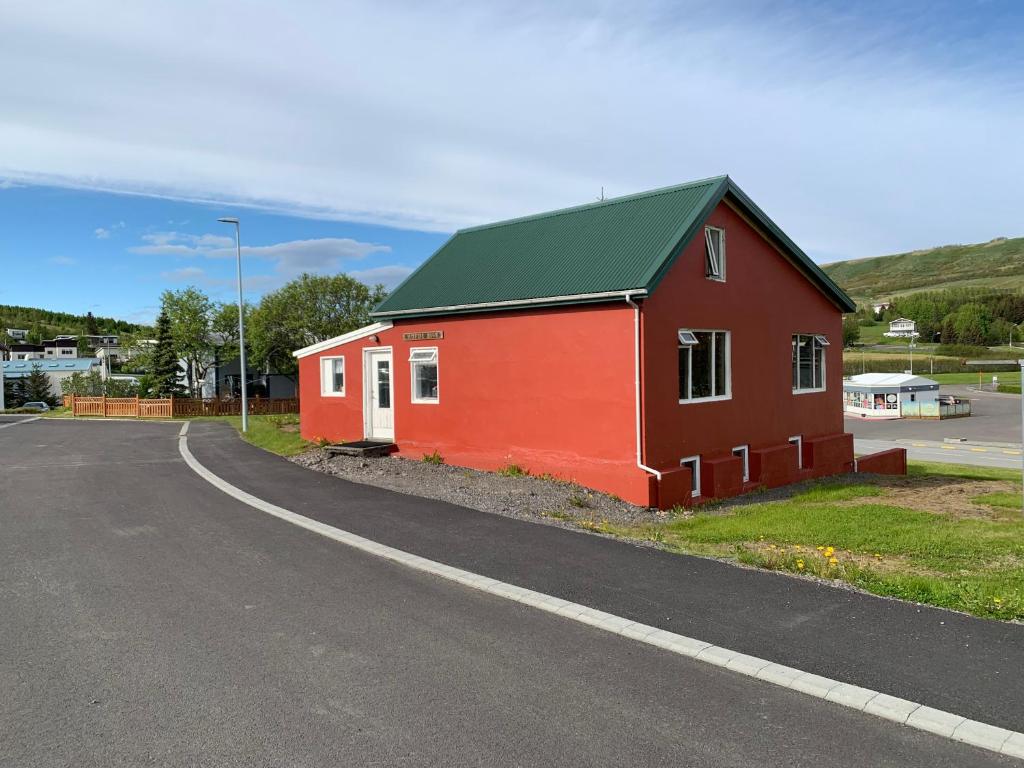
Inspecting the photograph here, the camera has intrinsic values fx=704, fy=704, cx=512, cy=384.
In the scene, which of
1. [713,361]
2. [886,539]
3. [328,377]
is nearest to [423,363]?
[328,377]

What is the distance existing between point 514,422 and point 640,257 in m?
4.25

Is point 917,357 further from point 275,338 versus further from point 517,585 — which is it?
point 517,585

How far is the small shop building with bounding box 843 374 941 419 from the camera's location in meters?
55.3

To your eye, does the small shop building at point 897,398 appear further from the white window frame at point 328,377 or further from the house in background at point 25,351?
the house in background at point 25,351

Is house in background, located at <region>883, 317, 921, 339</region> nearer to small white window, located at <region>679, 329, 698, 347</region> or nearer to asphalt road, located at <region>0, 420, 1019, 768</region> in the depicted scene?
small white window, located at <region>679, 329, 698, 347</region>

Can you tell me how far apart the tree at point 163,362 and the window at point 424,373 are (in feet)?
129

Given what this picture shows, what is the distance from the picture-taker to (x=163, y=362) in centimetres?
5016

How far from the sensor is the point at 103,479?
14500 mm

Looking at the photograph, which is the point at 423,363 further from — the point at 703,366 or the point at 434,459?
the point at 703,366

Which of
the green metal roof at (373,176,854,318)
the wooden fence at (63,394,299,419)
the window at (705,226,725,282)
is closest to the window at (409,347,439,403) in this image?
the green metal roof at (373,176,854,318)

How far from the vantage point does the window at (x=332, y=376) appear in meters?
19.4

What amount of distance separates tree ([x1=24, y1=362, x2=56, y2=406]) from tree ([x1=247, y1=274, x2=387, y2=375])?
36.0 meters

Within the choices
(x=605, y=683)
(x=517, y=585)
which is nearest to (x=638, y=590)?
(x=517, y=585)

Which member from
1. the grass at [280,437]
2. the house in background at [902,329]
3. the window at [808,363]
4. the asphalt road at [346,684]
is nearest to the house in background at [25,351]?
the grass at [280,437]
